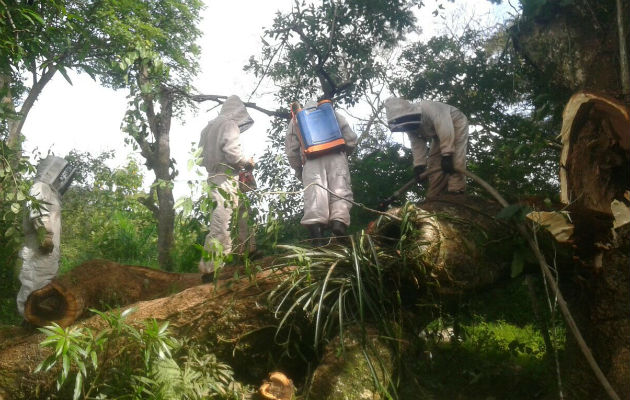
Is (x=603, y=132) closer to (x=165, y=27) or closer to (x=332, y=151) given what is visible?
(x=332, y=151)

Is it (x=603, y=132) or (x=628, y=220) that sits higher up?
(x=603, y=132)

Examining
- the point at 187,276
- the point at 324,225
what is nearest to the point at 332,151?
the point at 324,225

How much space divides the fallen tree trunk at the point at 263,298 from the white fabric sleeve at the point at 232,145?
1647mm

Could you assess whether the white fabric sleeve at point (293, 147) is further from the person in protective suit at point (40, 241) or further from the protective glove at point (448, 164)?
the person in protective suit at point (40, 241)

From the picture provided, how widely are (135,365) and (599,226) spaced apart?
3.30 metres

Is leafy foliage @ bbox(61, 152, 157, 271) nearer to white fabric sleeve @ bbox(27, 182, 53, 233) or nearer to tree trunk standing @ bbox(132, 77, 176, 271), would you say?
tree trunk standing @ bbox(132, 77, 176, 271)

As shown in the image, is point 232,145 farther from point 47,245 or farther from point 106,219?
point 106,219

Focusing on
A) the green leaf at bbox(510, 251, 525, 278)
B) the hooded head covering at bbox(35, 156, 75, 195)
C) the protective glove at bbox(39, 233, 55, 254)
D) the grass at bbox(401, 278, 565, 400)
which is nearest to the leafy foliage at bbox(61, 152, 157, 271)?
the hooded head covering at bbox(35, 156, 75, 195)

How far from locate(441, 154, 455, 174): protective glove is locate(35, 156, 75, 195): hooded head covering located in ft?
14.2

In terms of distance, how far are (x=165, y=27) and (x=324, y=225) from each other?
762 centimetres

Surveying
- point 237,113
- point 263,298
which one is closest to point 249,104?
point 237,113

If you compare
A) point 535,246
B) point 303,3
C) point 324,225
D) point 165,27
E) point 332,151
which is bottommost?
point 535,246

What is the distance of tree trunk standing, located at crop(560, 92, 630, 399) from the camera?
325cm

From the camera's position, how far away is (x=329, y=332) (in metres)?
3.72
